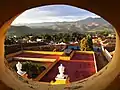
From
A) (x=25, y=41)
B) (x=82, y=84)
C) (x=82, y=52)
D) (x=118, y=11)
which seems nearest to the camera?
(x=118, y=11)

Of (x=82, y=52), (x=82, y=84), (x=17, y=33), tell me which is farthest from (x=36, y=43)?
(x=82, y=84)

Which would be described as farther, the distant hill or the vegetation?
the distant hill

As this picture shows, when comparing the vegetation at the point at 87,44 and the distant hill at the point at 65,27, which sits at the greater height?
the distant hill at the point at 65,27

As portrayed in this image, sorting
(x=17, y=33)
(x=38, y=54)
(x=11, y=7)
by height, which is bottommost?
(x=38, y=54)

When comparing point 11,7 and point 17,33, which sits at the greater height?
point 11,7

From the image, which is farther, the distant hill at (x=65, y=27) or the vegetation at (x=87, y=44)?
the distant hill at (x=65, y=27)

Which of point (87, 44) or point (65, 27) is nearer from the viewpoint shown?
point (87, 44)

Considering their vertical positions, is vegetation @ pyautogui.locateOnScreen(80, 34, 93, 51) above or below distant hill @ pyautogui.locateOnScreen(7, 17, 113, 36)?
below

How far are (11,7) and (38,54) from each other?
11157 millimetres

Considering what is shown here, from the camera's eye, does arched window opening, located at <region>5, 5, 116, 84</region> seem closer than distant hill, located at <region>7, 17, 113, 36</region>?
Yes

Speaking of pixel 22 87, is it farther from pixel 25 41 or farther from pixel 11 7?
pixel 25 41

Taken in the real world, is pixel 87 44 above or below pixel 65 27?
below

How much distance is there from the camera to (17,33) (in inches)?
580

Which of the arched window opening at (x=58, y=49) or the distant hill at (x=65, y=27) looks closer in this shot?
the arched window opening at (x=58, y=49)
